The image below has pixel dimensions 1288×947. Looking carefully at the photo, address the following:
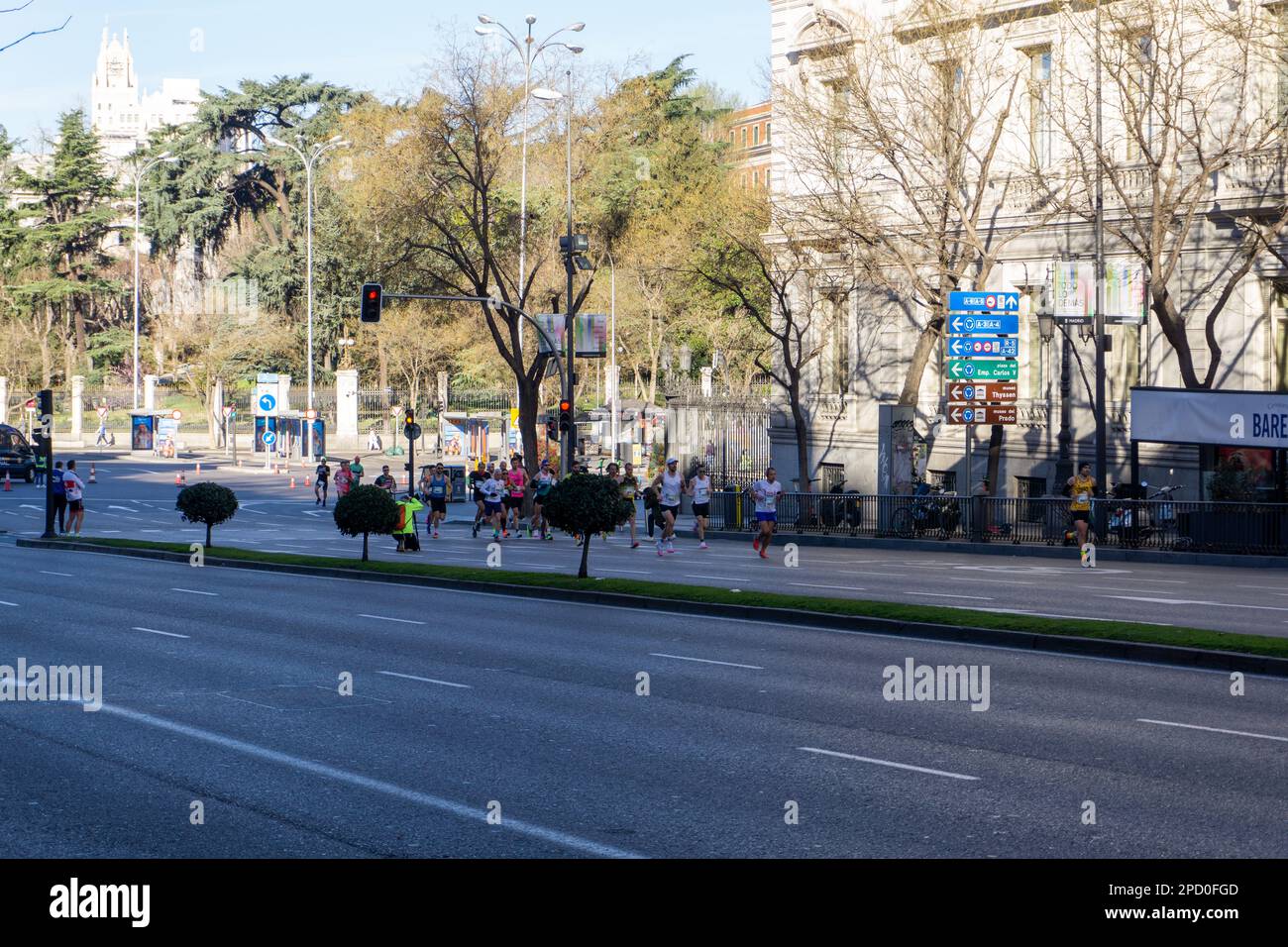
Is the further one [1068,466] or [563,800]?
[1068,466]

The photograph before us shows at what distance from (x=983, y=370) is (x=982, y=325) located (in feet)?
3.36

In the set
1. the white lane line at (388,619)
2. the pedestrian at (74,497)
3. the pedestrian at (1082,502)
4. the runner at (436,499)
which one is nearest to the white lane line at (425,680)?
the white lane line at (388,619)

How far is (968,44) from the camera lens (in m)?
38.5

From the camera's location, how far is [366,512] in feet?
92.0

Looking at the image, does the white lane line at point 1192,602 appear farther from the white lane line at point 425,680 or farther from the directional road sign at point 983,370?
the directional road sign at point 983,370

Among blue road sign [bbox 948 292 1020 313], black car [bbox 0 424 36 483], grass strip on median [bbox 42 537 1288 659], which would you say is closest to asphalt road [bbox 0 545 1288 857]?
grass strip on median [bbox 42 537 1288 659]

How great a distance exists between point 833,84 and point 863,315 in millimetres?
6498

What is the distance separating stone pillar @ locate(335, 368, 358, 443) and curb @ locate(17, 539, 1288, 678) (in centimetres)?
5699

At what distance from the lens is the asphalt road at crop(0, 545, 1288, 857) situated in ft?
27.3

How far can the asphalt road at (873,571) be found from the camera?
20594 millimetres

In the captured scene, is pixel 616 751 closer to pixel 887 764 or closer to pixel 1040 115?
pixel 887 764

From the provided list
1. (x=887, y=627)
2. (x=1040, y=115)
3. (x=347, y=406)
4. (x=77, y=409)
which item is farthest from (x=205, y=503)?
(x=77, y=409)

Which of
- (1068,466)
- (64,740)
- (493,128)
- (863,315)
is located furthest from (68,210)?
(64,740)
